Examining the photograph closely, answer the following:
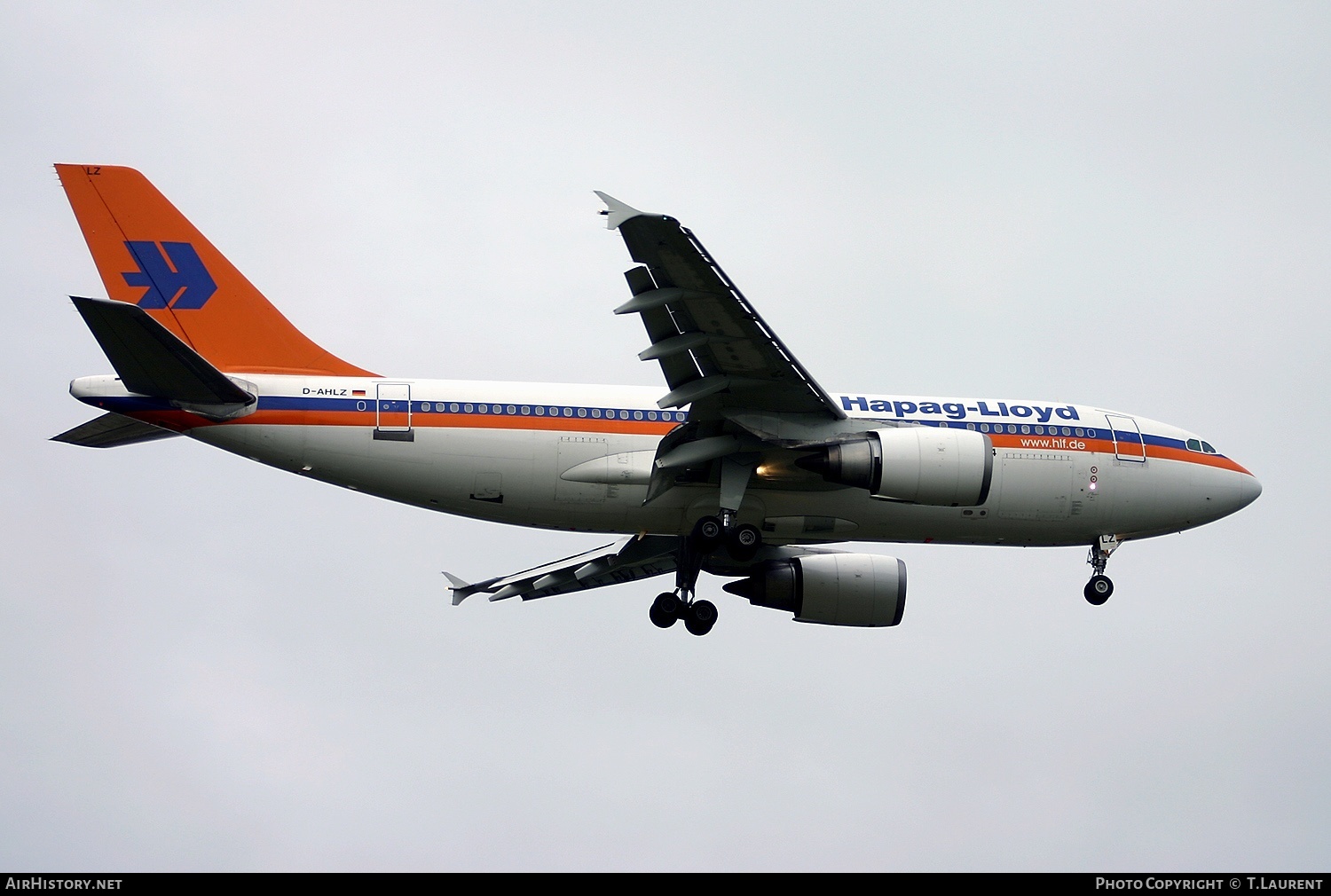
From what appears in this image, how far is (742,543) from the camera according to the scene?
27.5 meters

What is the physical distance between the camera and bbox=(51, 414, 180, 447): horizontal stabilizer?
87.2 feet

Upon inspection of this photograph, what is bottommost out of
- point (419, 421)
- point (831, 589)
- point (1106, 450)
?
point (831, 589)

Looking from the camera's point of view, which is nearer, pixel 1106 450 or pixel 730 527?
pixel 730 527

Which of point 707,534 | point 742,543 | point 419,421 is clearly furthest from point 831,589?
point 419,421

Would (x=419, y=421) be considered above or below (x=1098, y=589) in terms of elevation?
above

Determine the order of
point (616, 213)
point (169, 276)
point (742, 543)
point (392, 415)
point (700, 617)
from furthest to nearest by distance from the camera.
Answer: point (700, 617) → point (169, 276) → point (742, 543) → point (392, 415) → point (616, 213)

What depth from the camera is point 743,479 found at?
2725cm

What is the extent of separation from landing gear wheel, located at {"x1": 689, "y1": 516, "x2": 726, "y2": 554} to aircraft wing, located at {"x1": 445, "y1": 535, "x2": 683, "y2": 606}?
4.83 metres

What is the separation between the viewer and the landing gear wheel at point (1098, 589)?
98.5ft

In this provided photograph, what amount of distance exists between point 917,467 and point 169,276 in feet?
44.6

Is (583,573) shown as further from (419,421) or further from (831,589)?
(419,421)
